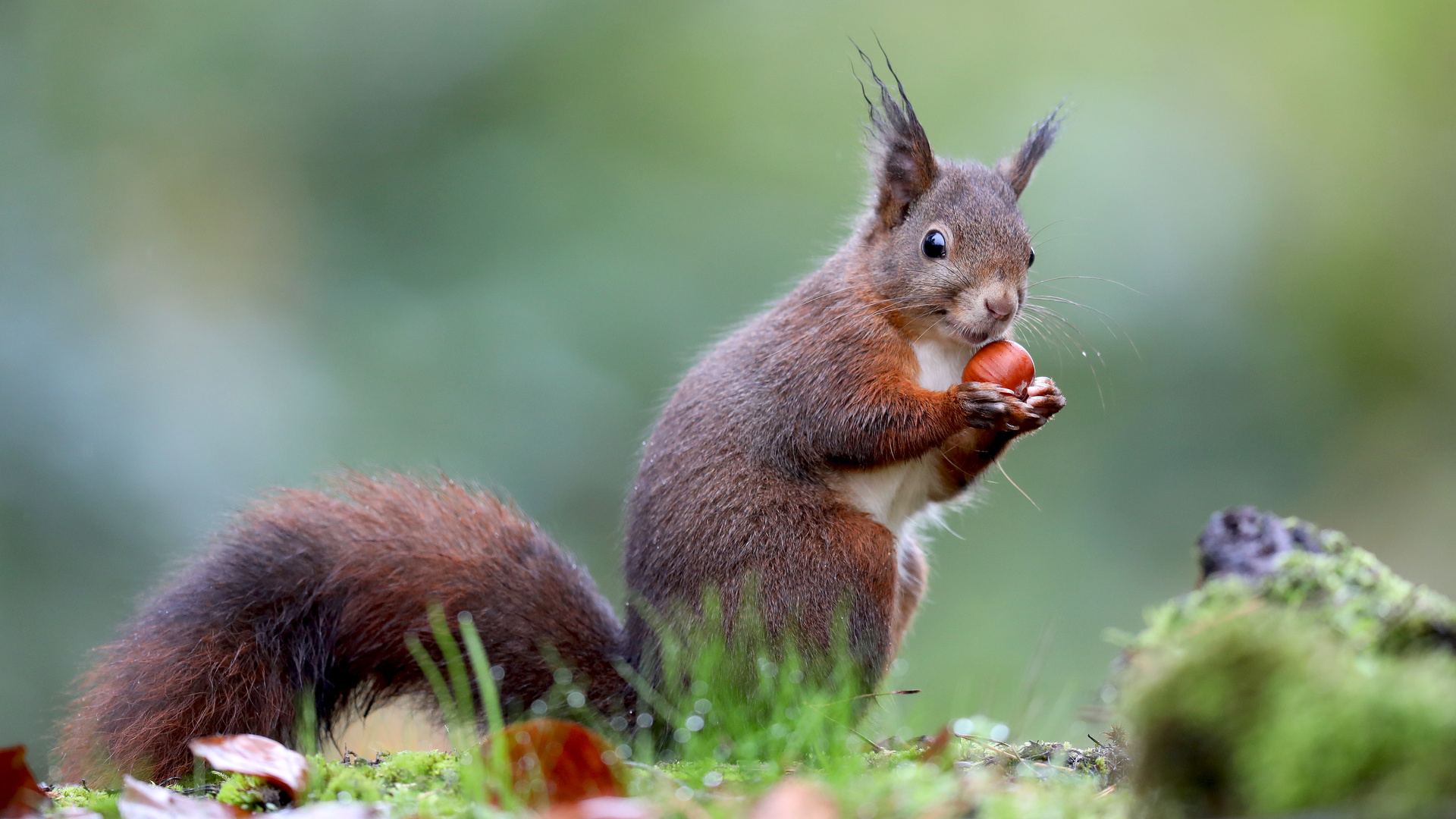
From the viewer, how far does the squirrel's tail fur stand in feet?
5.96

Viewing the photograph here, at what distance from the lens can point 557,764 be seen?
4.04 ft

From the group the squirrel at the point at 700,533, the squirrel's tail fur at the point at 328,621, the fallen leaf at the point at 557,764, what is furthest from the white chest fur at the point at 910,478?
the fallen leaf at the point at 557,764

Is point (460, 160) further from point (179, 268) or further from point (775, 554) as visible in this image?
point (775, 554)

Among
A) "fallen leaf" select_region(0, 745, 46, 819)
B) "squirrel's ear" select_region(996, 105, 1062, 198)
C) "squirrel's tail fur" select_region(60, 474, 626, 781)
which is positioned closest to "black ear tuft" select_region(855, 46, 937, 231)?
"squirrel's ear" select_region(996, 105, 1062, 198)

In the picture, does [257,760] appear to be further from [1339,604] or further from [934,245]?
[934,245]

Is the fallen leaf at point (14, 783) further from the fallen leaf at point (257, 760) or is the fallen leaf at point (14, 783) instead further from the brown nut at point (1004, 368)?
the brown nut at point (1004, 368)

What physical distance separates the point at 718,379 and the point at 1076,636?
96.2 inches

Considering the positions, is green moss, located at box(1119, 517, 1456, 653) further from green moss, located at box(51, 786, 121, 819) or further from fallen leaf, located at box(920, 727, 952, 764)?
green moss, located at box(51, 786, 121, 819)

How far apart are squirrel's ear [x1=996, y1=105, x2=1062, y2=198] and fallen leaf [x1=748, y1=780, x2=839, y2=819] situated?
1.80 m

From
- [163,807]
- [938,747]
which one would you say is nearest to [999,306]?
[938,747]

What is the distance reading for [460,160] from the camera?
14.8ft

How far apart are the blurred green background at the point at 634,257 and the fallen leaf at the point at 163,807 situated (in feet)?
6.92

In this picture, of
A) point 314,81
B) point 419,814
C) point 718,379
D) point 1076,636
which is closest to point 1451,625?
point 419,814

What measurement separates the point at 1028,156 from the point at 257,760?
198 cm
